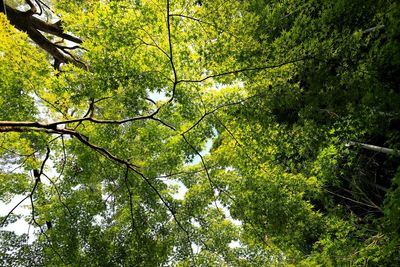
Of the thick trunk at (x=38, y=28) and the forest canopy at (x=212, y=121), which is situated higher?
the thick trunk at (x=38, y=28)

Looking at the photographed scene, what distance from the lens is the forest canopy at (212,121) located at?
12.2 feet

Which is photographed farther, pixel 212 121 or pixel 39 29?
pixel 39 29

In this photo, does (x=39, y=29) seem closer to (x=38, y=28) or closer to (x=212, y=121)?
(x=38, y=28)

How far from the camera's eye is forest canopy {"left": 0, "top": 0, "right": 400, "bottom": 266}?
3707 millimetres

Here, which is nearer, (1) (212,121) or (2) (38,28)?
(1) (212,121)

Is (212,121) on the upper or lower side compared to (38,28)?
lower

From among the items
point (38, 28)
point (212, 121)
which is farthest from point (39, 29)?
point (212, 121)

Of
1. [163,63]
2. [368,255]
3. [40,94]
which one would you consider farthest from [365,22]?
[40,94]

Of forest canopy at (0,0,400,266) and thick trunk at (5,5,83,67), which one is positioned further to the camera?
thick trunk at (5,5,83,67)

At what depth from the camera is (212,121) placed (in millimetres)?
5734

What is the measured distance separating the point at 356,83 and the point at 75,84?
432 centimetres

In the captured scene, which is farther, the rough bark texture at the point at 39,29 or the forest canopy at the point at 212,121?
the rough bark texture at the point at 39,29

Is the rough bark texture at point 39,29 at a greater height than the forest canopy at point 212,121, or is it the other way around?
the rough bark texture at point 39,29

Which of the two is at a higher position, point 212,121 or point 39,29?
point 39,29
